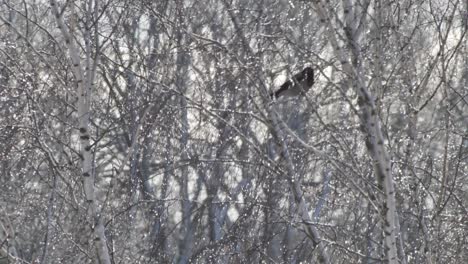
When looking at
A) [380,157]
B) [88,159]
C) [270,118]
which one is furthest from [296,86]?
[380,157]

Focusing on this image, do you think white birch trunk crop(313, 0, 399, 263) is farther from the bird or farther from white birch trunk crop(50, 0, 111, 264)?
white birch trunk crop(50, 0, 111, 264)

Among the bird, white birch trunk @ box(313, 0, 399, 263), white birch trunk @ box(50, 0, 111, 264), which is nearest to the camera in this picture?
white birch trunk @ box(313, 0, 399, 263)

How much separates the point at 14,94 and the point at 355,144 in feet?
9.47

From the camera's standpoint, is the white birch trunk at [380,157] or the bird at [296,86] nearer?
the white birch trunk at [380,157]

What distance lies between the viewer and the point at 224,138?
10219mm

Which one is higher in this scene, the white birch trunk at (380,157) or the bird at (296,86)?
the bird at (296,86)

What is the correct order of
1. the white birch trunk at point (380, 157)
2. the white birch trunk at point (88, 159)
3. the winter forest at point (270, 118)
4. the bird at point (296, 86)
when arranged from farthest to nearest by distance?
the bird at point (296, 86), the white birch trunk at point (88, 159), the winter forest at point (270, 118), the white birch trunk at point (380, 157)

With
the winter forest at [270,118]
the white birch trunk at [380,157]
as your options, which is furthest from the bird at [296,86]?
the white birch trunk at [380,157]

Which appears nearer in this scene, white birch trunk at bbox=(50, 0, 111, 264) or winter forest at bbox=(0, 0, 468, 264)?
winter forest at bbox=(0, 0, 468, 264)

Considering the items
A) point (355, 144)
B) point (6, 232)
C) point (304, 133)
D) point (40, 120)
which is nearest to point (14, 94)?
point (40, 120)

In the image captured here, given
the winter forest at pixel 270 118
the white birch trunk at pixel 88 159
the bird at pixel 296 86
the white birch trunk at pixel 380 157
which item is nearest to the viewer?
the white birch trunk at pixel 380 157

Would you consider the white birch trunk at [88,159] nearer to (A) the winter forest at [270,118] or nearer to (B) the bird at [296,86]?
(A) the winter forest at [270,118]

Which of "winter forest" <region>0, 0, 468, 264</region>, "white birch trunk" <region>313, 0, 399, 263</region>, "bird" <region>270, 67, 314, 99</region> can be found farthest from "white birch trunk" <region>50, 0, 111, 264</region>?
"white birch trunk" <region>313, 0, 399, 263</region>

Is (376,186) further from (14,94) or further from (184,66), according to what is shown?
(184,66)
